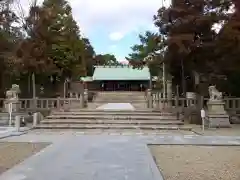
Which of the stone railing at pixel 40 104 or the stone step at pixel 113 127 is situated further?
the stone railing at pixel 40 104

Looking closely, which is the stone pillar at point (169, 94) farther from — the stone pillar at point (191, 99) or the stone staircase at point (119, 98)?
the stone staircase at point (119, 98)

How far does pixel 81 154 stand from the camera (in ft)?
34.4

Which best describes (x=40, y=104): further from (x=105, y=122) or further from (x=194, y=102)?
(x=194, y=102)

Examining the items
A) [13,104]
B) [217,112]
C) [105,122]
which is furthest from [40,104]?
[217,112]

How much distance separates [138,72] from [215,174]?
170ft

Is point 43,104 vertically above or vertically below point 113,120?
above

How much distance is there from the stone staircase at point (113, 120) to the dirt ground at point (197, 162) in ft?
24.3

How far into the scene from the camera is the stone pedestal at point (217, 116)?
2022cm

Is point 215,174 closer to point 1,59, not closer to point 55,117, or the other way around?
point 55,117

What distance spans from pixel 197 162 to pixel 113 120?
11955 mm

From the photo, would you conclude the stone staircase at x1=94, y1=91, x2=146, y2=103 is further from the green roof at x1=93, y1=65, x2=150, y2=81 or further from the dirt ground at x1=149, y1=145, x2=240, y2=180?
the dirt ground at x1=149, y1=145, x2=240, y2=180

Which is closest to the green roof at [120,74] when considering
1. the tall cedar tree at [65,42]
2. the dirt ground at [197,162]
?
the tall cedar tree at [65,42]

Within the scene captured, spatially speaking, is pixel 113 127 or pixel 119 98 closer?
pixel 113 127

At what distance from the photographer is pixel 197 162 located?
368 inches
